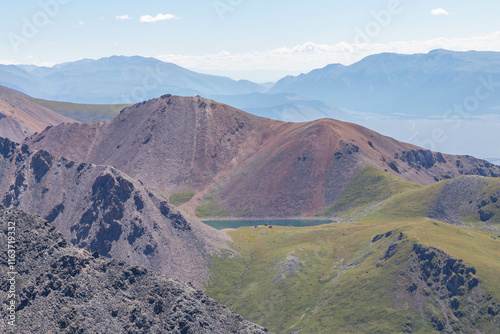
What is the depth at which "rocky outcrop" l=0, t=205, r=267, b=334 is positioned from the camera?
299 feet

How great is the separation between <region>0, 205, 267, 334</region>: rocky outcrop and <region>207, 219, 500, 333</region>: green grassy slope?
5488 cm

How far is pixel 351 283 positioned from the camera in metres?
168

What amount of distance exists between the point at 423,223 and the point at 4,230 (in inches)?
5518

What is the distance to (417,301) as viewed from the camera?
6043 inches

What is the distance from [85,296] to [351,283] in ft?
307

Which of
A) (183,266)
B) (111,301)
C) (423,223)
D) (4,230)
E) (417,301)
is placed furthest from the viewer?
(423,223)

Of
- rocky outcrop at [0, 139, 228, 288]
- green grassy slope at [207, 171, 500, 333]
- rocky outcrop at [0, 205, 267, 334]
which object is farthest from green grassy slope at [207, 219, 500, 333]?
rocky outcrop at [0, 205, 267, 334]

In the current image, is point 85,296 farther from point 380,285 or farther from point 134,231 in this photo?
point 380,285

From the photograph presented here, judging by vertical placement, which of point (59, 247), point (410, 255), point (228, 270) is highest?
point (59, 247)

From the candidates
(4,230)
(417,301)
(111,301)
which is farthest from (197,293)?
(417,301)

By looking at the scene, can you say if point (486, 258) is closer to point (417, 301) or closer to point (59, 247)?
point (417, 301)

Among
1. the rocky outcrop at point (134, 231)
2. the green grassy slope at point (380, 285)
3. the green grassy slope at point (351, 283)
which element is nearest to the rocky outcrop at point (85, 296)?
the green grassy slope at point (351, 283)

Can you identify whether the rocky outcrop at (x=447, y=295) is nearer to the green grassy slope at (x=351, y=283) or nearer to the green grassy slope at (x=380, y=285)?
the green grassy slope at (x=380, y=285)

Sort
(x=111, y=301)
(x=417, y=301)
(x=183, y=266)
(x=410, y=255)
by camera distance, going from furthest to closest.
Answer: (x=183, y=266), (x=410, y=255), (x=417, y=301), (x=111, y=301)
